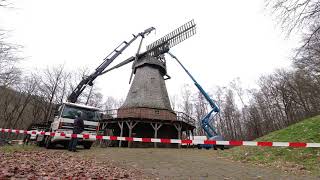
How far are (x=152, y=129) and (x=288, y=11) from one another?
17.8 meters

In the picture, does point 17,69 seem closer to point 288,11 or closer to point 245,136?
point 288,11

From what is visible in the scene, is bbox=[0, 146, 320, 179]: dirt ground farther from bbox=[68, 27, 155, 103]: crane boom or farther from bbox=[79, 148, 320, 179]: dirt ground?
bbox=[68, 27, 155, 103]: crane boom

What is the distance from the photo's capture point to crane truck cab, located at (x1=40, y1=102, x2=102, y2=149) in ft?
40.4

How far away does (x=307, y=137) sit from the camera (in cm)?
1100

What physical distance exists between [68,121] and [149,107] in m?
10.4

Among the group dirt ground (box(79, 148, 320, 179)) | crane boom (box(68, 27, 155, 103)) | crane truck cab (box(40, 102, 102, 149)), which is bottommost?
dirt ground (box(79, 148, 320, 179))

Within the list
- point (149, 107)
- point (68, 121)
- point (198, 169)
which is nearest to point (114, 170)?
point (198, 169)

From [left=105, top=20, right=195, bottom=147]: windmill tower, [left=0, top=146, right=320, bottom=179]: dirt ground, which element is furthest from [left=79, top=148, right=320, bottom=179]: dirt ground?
[left=105, top=20, right=195, bottom=147]: windmill tower

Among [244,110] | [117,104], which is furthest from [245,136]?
[117,104]

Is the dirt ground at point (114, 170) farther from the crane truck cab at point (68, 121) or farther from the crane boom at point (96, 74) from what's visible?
the crane boom at point (96, 74)

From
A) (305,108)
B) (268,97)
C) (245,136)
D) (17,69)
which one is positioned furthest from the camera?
(245,136)

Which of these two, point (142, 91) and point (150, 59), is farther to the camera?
point (150, 59)

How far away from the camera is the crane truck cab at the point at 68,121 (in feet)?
40.4

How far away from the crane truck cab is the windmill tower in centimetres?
644
